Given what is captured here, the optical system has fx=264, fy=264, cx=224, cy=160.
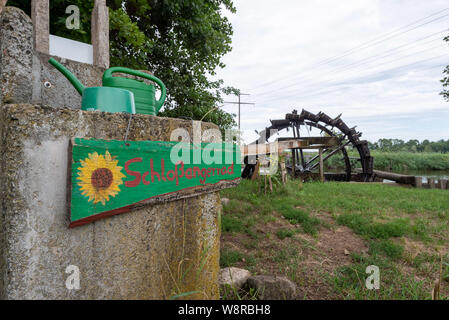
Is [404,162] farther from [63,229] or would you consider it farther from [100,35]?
[63,229]

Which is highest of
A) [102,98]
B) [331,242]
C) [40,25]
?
[40,25]

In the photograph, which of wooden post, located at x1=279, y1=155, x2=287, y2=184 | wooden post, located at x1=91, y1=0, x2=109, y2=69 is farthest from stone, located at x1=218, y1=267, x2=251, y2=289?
wooden post, located at x1=279, y1=155, x2=287, y2=184

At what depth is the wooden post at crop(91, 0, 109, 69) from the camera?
6.27 ft

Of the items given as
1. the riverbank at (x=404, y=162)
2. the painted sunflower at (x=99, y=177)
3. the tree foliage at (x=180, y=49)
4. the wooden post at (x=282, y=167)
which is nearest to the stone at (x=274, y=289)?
the painted sunflower at (x=99, y=177)

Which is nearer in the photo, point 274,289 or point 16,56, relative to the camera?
point 16,56

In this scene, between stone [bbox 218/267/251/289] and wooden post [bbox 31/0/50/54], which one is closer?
wooden post [bbox 31/0/50/54]

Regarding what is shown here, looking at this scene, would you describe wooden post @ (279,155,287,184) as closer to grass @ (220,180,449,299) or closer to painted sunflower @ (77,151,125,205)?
grass @ (220,180,449,299)

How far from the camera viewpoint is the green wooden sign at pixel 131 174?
3.32 feet

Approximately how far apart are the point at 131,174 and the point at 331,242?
119 inches

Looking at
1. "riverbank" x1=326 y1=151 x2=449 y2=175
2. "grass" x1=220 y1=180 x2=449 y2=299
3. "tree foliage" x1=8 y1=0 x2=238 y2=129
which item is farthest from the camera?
"riverbank" x1=326 y1=151 x2=449 y2=175

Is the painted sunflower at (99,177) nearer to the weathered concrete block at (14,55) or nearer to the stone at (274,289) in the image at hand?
the weathered concrete block at (14,55)

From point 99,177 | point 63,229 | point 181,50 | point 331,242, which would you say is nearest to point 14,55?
point 99,177

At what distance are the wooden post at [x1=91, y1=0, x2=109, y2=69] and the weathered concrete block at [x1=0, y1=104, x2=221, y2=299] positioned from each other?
976 millimetres

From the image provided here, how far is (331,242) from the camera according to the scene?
11.1 ft
